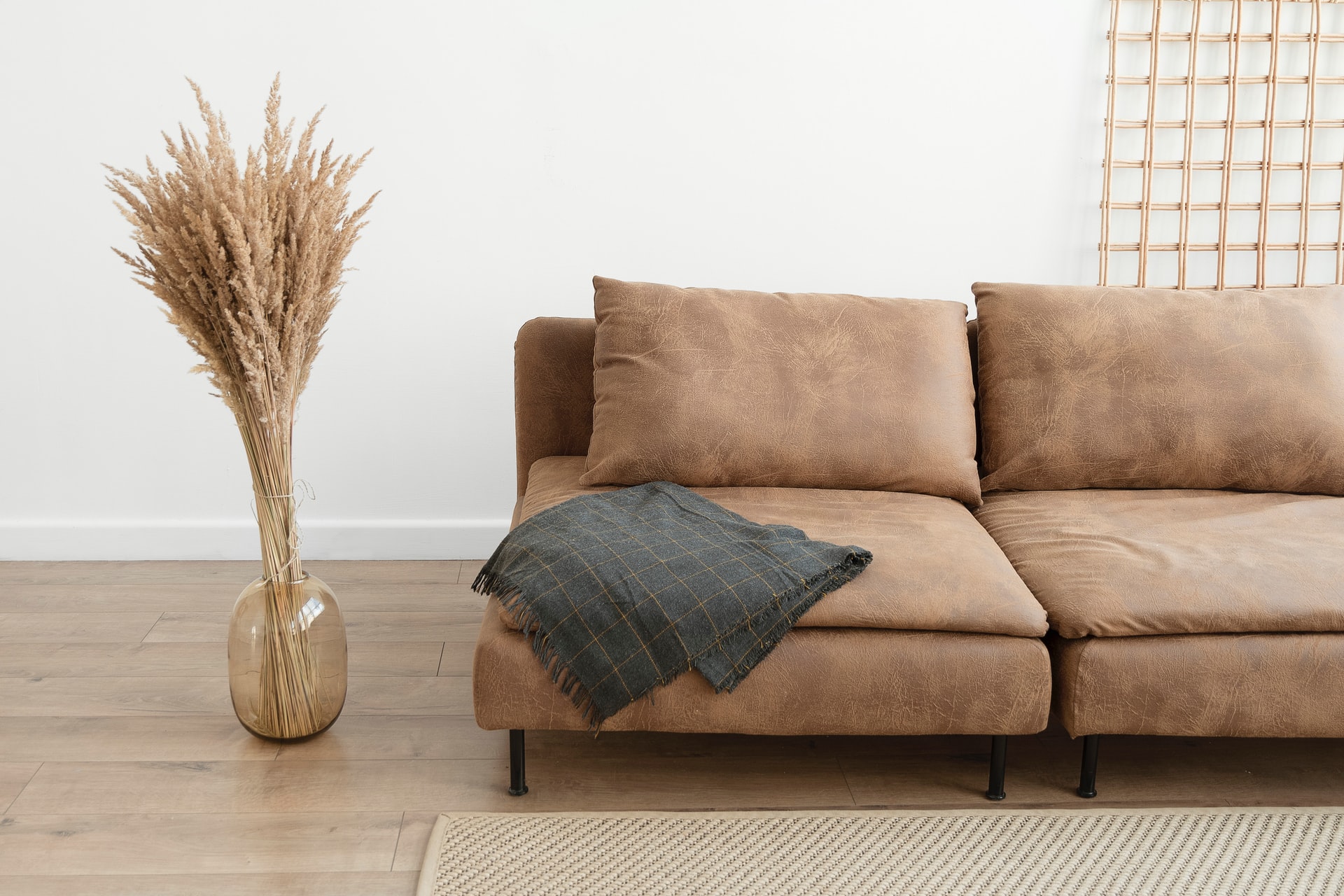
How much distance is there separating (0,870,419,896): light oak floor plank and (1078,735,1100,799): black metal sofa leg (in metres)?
1.13

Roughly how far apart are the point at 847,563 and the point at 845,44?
1.61 meters

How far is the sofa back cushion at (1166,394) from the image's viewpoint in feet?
6.87

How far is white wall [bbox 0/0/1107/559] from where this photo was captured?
2.59 m

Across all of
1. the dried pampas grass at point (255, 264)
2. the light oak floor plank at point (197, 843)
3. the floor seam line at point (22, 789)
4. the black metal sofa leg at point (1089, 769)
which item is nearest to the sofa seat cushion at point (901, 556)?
the black metal sofa leg at point (1089, 769)

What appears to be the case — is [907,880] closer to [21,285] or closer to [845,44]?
[845,44]

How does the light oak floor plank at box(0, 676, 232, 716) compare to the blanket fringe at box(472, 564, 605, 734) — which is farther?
the light oak floor plank at box(0, 676, 232, 716)

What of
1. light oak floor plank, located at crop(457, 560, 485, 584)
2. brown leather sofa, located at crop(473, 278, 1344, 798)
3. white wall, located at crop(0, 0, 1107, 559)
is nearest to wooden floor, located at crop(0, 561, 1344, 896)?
brown leather sofa, located at crop(473, 278, 1344, 798)

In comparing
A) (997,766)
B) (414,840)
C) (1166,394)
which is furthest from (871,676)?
(1166,394)

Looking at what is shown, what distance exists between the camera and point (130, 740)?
186 cm

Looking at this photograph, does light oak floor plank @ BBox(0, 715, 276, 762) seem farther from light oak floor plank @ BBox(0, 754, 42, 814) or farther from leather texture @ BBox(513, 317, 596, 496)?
leather texture @ BBox(513, 317, 596, 496)

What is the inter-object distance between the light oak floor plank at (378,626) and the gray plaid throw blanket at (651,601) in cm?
69

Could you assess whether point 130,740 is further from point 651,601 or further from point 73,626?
point 651,601

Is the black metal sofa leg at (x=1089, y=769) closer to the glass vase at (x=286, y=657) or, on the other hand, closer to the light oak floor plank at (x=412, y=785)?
the light oak floor plank at (x=412, y=785)

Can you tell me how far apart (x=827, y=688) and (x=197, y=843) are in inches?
40.5
